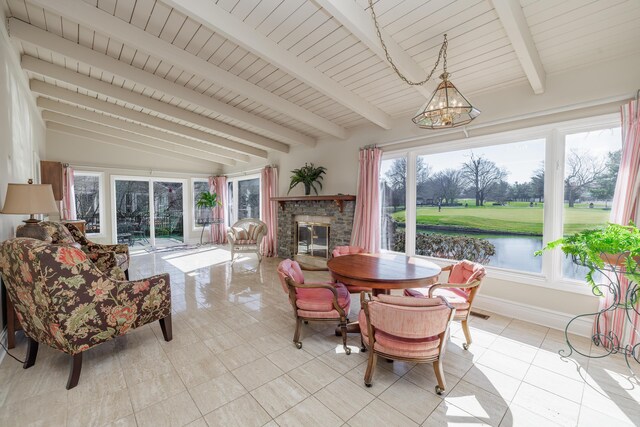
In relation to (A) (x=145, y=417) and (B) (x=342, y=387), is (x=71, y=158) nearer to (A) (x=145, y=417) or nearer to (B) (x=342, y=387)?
(A) (x=145, y=417)

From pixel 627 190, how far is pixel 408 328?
242 cm

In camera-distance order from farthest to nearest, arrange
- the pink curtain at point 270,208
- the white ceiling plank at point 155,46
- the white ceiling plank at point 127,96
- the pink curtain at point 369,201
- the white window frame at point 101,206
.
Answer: the white window frame at point 101,206, the pink curtain at point 270,208, the pink curtain at point 369,201, the white ceiling plank at point 127,96, the white ceiling plank at point 155,46

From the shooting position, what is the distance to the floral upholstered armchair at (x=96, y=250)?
3304mm

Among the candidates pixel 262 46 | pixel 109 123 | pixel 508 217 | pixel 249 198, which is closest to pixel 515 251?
pixel 508 217

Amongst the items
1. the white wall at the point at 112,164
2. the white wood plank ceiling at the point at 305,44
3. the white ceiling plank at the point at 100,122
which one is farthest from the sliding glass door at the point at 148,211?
the white wood plank ceiling at the point at 305,44

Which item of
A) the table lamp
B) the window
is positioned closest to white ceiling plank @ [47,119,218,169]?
the window

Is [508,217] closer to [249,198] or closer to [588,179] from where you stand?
[588,179]

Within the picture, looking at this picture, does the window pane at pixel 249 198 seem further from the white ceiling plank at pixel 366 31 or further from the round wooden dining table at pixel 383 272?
the white ceiling plank at pixel 366 31

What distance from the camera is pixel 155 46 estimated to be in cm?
258

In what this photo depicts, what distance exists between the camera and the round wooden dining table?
2.15 meters

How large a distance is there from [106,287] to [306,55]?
2647 mm

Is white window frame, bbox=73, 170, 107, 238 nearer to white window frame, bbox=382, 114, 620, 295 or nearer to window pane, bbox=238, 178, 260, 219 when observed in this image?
window pane, bbox=238, 178, 260, 219

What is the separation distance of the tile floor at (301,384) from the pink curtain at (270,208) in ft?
12.0

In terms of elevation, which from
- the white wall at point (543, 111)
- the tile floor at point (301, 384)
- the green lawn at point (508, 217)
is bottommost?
the tile floor at point (301, 384)
